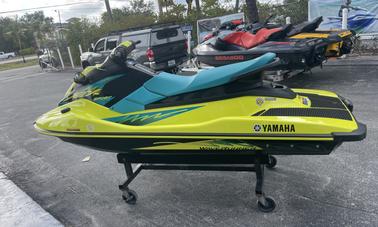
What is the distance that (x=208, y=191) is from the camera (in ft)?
11.0

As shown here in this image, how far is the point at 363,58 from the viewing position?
29.9 feet

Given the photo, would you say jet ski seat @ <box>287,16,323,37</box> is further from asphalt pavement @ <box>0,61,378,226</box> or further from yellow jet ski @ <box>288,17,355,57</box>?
asphalt pavement @ <box>0,61,378,226</box>

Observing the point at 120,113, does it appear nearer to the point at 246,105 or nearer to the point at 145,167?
the point at 145,167

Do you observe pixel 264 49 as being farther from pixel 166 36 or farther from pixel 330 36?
pixel 166 36

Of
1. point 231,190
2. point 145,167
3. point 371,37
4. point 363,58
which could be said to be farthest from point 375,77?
point 145,167

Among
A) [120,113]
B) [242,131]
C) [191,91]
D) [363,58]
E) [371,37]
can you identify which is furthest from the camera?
[371,37]

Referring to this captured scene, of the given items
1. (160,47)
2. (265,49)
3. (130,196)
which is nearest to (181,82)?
(130,196)

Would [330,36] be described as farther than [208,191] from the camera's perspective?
Yes

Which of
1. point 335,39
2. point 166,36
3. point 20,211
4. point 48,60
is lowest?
point 48,60

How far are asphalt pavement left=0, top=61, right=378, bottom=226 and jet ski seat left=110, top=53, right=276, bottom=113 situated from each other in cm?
97

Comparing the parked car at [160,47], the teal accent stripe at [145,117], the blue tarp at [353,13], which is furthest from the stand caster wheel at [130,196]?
the blue tarp at [353,13]

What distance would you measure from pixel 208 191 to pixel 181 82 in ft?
3.66

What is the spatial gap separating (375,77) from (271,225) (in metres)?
5.45

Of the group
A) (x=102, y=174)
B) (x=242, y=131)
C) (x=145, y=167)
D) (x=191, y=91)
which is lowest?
(x=102, y=174)
